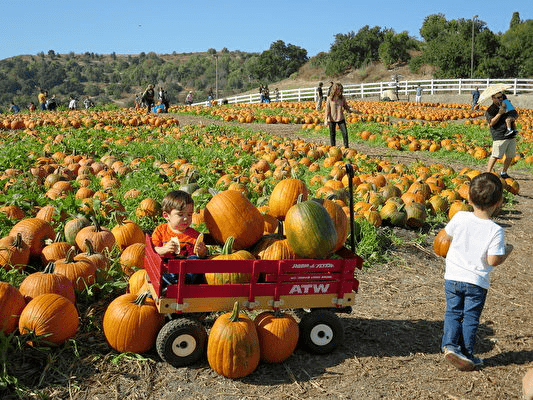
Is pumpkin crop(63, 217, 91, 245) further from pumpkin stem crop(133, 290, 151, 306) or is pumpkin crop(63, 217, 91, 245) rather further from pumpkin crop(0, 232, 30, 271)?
pumpkin stem crop(133, 290, 151, 306)

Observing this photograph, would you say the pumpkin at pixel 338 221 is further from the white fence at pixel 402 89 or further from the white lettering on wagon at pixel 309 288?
the white fence at pixel 402 89

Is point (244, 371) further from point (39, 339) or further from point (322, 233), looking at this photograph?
point (39, 339)

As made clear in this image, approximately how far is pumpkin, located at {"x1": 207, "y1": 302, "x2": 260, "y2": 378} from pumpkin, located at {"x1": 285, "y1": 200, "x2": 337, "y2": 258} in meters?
0.66

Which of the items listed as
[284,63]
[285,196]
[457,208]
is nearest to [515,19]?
[284,63]

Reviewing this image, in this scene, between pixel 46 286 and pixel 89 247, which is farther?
pixel 89 247

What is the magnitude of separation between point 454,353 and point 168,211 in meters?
2.47

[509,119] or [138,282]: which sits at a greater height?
[509,119]

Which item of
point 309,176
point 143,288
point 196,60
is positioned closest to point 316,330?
point 143,288

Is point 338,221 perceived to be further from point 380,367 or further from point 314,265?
point 380,367

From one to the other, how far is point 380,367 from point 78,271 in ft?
8.75

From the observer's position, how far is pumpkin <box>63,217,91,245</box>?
557cm

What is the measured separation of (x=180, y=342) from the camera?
11.8 feet

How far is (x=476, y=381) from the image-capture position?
3.63 meters

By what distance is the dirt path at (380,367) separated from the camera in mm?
3408
